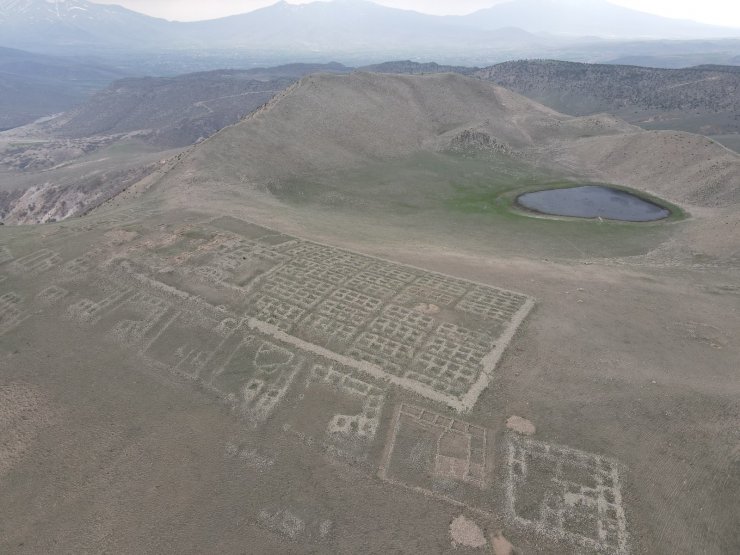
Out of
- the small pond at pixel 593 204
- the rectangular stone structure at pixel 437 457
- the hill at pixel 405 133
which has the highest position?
the hill at pixel 405 133

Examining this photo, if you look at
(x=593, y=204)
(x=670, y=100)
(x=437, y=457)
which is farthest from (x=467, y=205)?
(x=670, y=100)

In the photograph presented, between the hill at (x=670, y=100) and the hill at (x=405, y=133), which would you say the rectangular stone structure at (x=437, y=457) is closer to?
the hill at (x=405, y=133)

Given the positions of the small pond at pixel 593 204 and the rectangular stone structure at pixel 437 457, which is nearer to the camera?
the rectangular stone structure at pixel 437 457

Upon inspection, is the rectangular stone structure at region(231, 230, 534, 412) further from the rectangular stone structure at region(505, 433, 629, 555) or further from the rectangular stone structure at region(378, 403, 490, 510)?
the rectangular stone structure at region(505, 433, 629, 555)

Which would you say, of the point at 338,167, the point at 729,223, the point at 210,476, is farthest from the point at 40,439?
the point at 729,223

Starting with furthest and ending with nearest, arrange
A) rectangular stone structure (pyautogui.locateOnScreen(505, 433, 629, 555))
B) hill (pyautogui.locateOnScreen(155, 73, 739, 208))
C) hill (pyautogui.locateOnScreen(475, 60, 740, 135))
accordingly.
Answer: hill (pyautogui.locateOnScreen(475, 60, 740, 135)) → hill (pyautogui.locateOnScreen(155, 73, 739, 208)) → rectangular stone structure (pyautogui.locateOnScreen(505, 433, 629, 555))

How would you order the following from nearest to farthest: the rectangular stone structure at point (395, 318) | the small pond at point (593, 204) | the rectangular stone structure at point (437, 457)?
the rectangular stone structure at point (437, 457), the rectangular stone structure at point (395, 318), the small pond at point (593, 204)

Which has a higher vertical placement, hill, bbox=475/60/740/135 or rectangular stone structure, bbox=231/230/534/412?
hill, bbox=475/60/740/135

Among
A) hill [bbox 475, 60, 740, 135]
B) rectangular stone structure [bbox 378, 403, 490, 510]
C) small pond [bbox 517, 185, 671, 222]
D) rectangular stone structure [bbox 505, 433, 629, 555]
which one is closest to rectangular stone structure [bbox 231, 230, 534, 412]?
rectangular stone structure [bbox 378, 403, 490, 510]

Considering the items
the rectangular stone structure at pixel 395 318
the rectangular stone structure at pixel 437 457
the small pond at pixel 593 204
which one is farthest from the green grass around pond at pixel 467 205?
the rectangular stone structure at pixel 437 457
